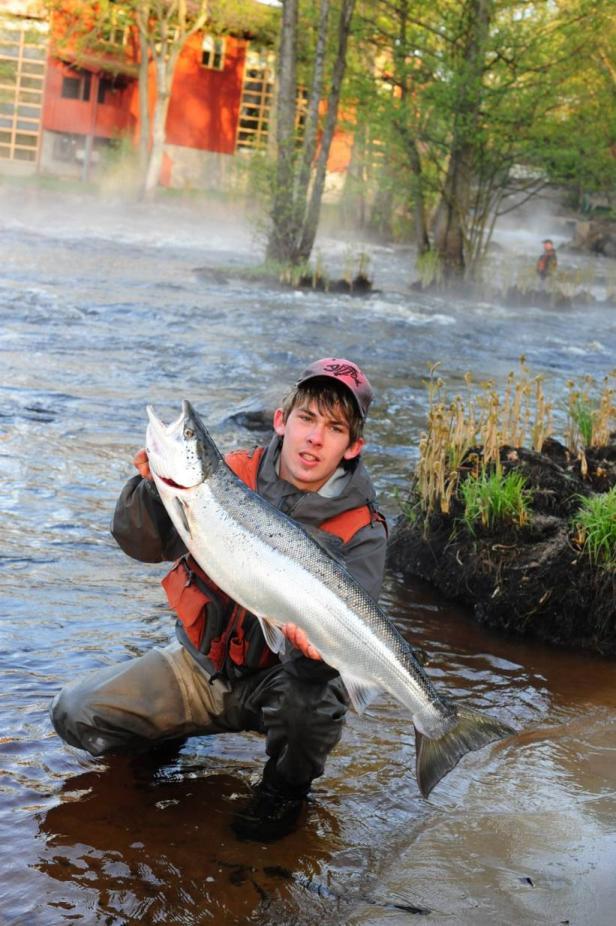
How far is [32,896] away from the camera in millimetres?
3549

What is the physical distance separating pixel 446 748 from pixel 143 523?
1.30m

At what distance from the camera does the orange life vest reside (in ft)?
13.4

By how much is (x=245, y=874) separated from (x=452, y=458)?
4312 mm

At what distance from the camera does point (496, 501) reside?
7.19m

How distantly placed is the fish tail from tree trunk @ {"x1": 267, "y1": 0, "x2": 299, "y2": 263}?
73.7 ft

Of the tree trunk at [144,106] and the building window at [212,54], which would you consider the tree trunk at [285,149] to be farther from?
the building window at [212,54]

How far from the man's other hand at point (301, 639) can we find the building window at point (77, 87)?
4510 cm

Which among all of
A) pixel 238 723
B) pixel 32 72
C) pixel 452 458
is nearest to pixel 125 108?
pixel 32 72

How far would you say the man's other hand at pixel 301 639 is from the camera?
3.68 m

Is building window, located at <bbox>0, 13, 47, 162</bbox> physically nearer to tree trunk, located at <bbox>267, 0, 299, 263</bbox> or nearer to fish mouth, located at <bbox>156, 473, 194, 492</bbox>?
tree trunk, located at <bbox>267, 0, 299, 263</bbox>

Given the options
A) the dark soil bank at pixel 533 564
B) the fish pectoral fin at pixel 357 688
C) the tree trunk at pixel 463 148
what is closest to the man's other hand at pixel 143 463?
the fish pectoral fin at pixel 357 688

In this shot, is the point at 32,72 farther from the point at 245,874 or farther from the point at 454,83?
the point at 245,874

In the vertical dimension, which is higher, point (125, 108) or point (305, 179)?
point (125, 108)

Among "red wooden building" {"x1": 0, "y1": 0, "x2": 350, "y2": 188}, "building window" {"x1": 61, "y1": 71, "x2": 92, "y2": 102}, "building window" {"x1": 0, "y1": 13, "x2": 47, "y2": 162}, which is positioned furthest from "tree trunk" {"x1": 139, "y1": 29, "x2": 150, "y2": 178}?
"building window" {"x1": 0, "y1": 13, "x2": 47, "y2": 162}
